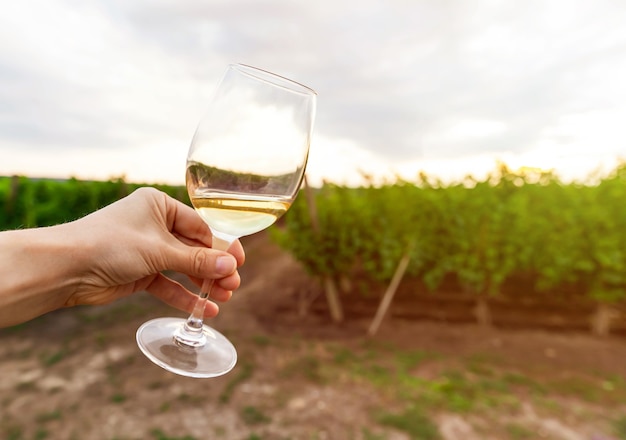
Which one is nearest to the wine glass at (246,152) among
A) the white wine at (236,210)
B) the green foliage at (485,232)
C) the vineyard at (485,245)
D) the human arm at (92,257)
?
the white wine at (236,210)

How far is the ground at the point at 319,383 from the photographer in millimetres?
4129

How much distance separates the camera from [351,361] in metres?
5.63

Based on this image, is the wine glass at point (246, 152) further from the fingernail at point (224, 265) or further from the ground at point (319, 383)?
the ground at point (319, 383)

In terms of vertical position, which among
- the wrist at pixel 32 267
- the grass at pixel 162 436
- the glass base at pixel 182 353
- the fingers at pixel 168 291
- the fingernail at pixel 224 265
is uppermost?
the fingernail at pixel 224 265

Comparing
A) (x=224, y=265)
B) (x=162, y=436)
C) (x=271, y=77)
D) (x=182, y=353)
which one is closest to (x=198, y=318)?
(x=182, y=353)

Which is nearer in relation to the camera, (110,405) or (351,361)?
(110,405)

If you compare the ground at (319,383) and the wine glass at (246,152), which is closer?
the wine glass at (246,152)

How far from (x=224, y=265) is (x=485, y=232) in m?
6.06

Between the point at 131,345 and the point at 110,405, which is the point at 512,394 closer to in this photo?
the point at 110,405

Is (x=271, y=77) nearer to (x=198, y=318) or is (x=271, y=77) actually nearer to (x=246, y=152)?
(x=246, y=152)

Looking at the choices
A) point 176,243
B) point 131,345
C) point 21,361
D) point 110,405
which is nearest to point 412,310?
point 131,345

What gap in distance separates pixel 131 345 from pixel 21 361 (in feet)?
→ 3.96

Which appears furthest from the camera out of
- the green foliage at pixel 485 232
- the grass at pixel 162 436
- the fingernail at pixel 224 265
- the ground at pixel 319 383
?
the green foliage at pixel 485 232

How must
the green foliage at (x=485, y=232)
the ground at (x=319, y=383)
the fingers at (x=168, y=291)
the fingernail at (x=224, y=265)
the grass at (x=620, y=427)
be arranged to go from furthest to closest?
the green foliage at (x=485, y=232) → the grass at (x=620, y=427) → the ground at (x=319, y=383) → the fingers at (x=168, y=291) → the fingernail at (x=224, y=265)
